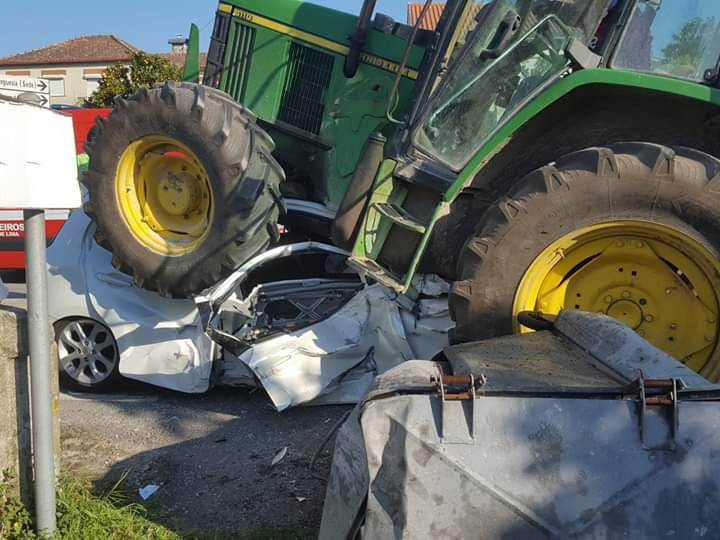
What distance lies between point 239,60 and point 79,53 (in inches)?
1552

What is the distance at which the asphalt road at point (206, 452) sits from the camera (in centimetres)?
314

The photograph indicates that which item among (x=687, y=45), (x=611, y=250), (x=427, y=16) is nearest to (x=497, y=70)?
(x=687, y=45)

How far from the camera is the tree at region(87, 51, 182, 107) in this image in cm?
2103

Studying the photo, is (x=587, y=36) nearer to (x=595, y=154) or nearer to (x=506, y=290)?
(x=595, y=154)

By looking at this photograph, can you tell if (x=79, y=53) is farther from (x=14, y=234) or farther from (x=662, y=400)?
(x=662, y=400)

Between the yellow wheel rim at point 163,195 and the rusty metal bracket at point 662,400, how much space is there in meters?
3.31

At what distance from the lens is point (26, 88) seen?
257cm

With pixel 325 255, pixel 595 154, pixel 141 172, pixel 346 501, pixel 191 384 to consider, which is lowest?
pixel 191 384

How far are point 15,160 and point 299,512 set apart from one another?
1936 mm

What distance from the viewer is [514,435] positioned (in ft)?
6.71

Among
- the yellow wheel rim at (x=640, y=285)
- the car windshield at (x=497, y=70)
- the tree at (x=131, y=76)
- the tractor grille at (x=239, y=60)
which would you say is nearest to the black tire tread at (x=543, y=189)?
the yellow wheel rim at (x=640, y=285)

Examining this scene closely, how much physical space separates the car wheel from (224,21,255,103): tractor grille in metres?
2.23

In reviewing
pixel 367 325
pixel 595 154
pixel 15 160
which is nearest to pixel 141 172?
pixel 367 325

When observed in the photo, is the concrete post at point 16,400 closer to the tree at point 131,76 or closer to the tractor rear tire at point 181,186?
the tractor rear tire at point 181,186
